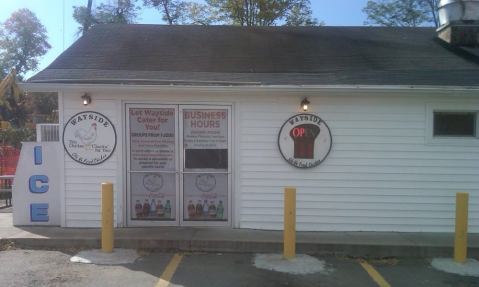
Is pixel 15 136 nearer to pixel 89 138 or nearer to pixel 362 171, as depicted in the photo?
pixel 89 138

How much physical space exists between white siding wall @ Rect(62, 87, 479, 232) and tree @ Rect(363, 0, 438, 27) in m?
27.6

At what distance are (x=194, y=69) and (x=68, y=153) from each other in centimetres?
261

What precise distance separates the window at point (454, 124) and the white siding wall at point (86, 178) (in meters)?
5.36

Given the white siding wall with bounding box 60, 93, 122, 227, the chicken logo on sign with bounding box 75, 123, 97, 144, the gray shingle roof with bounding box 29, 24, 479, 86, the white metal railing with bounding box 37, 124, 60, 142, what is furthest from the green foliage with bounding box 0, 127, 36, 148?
the chicken logo on sign with bounding box 75, 123, 97, 144

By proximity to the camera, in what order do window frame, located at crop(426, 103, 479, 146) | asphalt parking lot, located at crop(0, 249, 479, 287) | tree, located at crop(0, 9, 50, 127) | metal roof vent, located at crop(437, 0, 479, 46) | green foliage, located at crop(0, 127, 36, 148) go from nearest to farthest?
asphalt parking lot, located at crop(0, 249, 479, 287) → window frame, located at crop(426, 103, 479, 146) → metal roof vent, located at crop(437, 0, 479, 46) → green foliage, located at crop(0, 127, 36, 148) → tree, located at crop(0, 9, 50, 127)

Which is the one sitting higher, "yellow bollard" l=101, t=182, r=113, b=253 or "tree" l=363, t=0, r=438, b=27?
"tree" l=363, t=0, r=438, b=27

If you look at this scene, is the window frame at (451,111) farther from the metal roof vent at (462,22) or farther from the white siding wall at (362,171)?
the metal roof vent at (462,22)

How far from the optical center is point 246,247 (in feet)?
25.3

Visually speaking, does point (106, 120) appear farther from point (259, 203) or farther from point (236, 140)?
point (259, 203)

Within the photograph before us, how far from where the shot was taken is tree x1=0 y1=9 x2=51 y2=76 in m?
58.5

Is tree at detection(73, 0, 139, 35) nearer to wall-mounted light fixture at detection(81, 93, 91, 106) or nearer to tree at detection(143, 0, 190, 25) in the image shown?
tree at detection(143, 0, 190, 25)

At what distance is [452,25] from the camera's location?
10773 mm

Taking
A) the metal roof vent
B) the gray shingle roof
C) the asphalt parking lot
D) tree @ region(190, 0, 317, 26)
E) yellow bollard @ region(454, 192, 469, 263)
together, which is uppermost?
tree @ region(190, 0, 317, 26)

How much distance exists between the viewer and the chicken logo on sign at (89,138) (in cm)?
856
